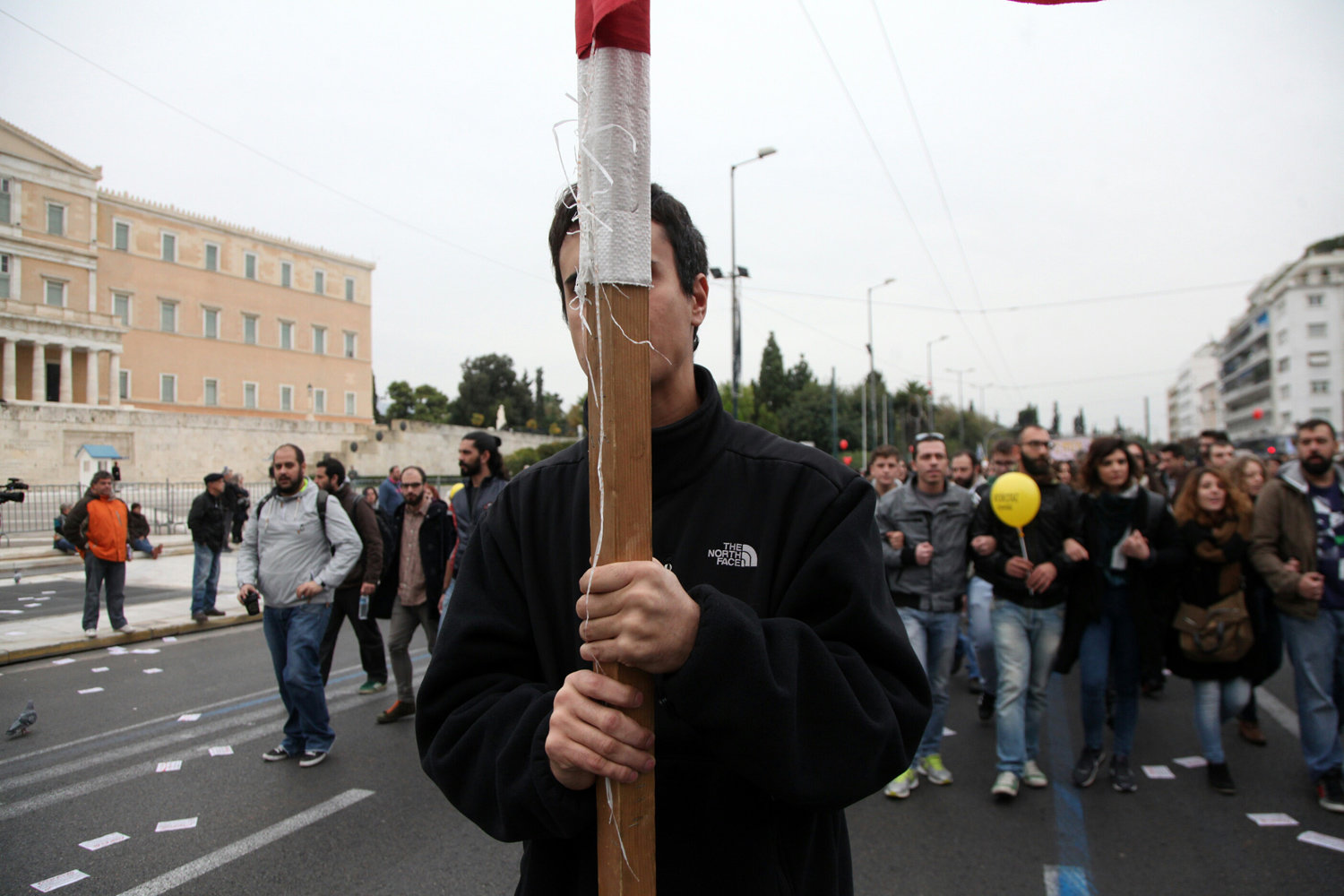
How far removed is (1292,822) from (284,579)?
646cm

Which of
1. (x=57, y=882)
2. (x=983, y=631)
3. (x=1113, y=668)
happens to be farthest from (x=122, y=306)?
(x=1113, y=668)

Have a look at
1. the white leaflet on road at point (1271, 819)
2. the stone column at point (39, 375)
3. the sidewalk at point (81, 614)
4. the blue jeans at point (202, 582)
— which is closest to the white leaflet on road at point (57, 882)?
the white leaflet on road at point (1271, 819)

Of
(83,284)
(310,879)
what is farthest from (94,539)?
(83,284)

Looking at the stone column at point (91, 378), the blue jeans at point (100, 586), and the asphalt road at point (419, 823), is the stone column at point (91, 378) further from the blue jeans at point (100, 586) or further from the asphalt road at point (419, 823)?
the asphalt road at point (419, 823)

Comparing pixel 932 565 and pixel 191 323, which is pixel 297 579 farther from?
pixel 191 323

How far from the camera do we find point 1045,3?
1.19m

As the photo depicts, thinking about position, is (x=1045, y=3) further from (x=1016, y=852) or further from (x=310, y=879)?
(x=310, y=879)

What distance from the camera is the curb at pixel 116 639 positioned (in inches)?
346

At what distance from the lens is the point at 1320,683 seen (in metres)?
4.75

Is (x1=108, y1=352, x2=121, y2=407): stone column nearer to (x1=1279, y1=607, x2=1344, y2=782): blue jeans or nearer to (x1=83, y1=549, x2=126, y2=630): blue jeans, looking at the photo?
(x1=83, y1=549, x2=126, y2=630): blue jeans

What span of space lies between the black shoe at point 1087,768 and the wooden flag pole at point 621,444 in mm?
5032

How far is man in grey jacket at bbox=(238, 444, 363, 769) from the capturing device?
18.6 ft

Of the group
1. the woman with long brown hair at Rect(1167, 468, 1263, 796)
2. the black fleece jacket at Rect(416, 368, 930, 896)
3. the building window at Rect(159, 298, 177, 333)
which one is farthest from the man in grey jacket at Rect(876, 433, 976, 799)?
the building window at Rect(159, 298, 177, 333)

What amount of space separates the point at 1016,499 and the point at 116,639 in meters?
10.3
